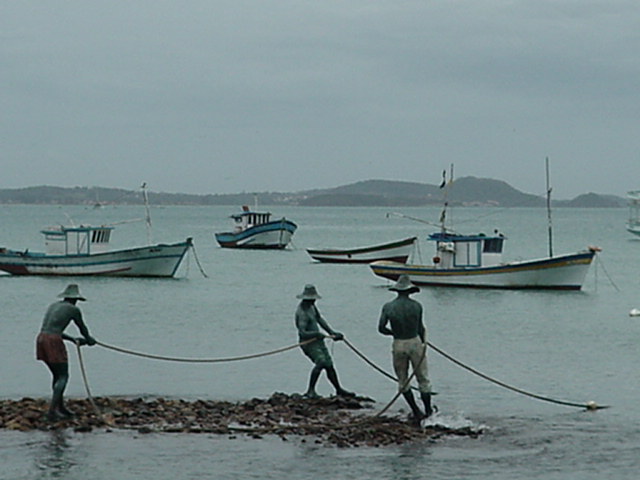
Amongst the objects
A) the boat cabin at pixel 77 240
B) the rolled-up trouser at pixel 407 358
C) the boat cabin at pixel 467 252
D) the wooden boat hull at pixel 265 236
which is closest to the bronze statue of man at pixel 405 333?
the rolled-up trouser at pixel 407 358

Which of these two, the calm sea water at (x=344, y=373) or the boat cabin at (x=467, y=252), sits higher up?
the boat cabin at (x=467, y=252)

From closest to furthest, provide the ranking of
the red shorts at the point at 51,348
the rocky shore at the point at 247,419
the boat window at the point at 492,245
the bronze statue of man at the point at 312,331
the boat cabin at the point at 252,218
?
the red shorts at the point at 51,348
the rocky shore at the point at 247,419
the bronze statue of man at the point at 312,331
the boat window at the point at 492,245
the boat cabin at the point at 252,218

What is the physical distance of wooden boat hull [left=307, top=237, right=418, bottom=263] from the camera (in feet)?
221

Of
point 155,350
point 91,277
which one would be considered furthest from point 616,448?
point 91,277

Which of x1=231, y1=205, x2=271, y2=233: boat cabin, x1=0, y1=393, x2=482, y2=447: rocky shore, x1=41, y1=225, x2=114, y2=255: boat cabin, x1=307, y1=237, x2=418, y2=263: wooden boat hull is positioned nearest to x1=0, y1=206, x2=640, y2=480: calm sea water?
x1=0, y1=393, x2=482, y2=447: rocky shore

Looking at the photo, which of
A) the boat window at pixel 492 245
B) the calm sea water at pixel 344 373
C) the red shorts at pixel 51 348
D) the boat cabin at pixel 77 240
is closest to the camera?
the calm sea water at pixel 344 373

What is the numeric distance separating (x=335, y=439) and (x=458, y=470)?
1.91m

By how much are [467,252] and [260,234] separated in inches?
1792

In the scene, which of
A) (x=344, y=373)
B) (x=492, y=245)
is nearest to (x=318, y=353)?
(x=344, y=373)

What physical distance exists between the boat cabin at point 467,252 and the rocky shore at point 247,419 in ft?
88.2

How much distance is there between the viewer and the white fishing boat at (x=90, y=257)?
5241 cm

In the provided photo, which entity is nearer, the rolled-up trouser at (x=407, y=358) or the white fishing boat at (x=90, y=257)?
the rolled-up trouser at (x=407, y=358)

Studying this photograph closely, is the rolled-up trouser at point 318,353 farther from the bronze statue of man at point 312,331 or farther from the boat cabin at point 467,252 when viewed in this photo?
the boat cabin at point 467,252

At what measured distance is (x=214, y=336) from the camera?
3284 cm
